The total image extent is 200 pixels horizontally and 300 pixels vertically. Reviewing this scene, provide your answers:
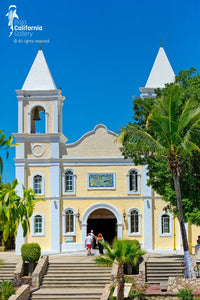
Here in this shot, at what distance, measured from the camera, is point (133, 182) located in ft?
113

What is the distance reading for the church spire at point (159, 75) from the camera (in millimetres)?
34312

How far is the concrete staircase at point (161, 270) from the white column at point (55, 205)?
848cm

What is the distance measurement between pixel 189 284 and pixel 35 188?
15.2 metres

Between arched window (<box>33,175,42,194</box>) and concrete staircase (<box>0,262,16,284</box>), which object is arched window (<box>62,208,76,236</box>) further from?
concrete staircase (<box>0,262,16,284</box>)

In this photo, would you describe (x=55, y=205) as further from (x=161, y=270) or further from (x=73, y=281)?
(x=161, y=270)

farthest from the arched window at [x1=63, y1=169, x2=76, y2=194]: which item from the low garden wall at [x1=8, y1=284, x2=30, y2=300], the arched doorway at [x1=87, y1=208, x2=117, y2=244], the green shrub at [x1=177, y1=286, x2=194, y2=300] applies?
the green shrub at [x1=177, y1=286, x2=194, y2=300]

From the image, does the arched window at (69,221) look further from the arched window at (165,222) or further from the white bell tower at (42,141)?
Answer: the arched window at (165,222)

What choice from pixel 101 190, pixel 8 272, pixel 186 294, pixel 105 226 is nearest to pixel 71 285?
pixel 8 272

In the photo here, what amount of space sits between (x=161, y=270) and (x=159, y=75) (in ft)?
44.5

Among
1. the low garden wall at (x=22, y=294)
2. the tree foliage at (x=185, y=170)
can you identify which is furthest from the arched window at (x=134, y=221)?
the low garden wall at (x=22, y=294)

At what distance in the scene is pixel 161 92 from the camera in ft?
90.0

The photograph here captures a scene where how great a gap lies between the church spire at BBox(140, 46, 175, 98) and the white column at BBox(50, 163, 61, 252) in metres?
6.85

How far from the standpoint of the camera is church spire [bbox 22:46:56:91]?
35.3 metres

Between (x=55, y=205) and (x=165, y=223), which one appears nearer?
(x=165, y=223)
